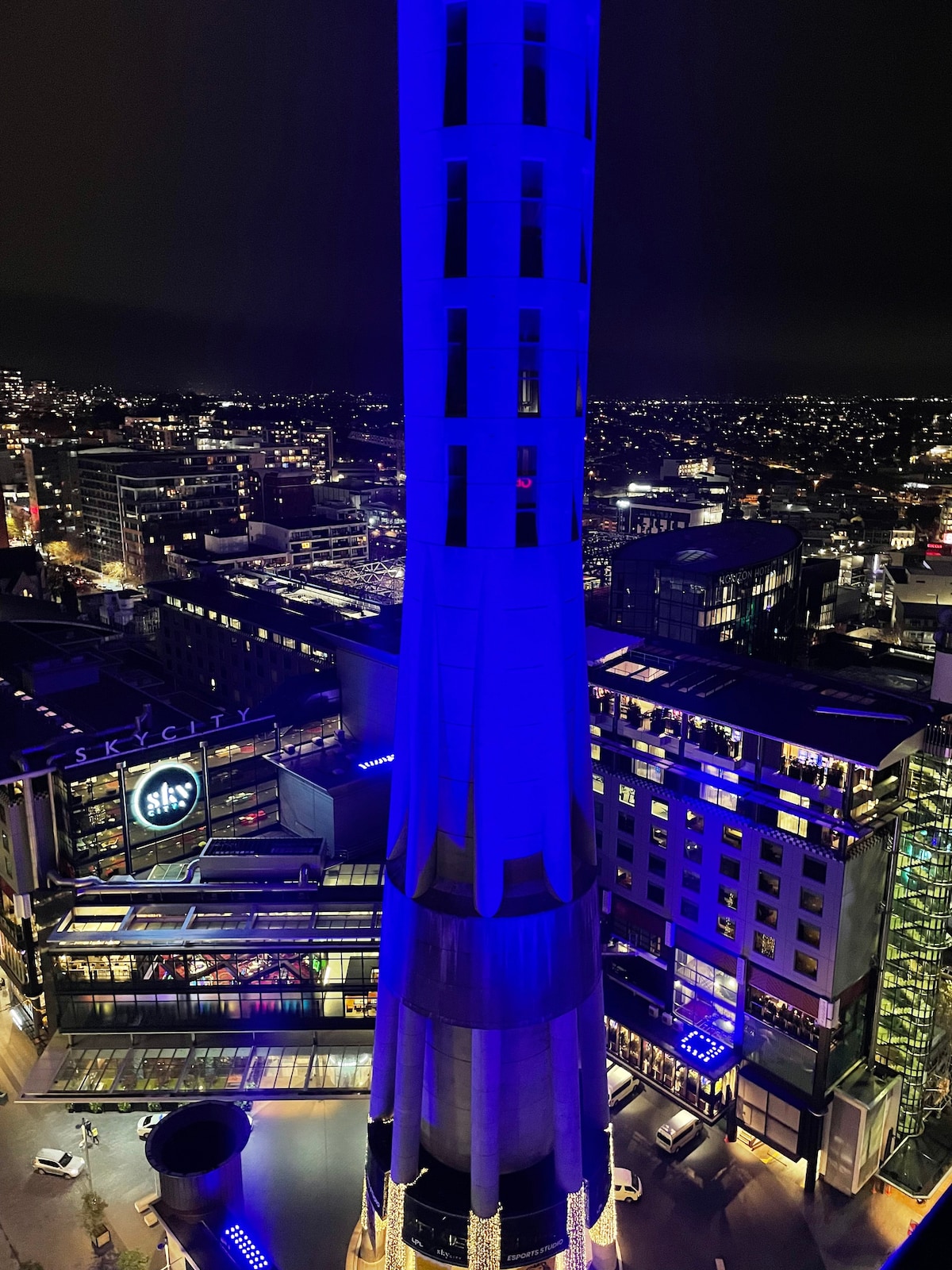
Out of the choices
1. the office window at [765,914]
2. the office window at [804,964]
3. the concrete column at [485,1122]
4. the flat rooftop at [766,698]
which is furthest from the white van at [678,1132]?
the concrete column at [485,1122]

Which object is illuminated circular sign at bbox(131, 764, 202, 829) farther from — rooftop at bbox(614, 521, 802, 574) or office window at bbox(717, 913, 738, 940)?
rooftop at bbox(614, 521, 802, 574)

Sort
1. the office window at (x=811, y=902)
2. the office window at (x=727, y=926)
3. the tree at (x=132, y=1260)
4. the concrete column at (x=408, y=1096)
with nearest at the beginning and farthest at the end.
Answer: the concrete column at (x=408, y=1096) < the tree at (x=132, y=1260) < the office window at (x=811, y=902) < the office window at (x=727, y=926)

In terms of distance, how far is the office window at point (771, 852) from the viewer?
1706 inches

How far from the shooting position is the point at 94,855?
200 feet

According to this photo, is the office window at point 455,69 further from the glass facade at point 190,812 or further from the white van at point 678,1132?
the glass facade at point 190,812

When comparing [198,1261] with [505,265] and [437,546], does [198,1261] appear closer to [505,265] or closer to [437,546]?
[437,546]

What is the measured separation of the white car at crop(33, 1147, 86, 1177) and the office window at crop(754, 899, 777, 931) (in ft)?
121

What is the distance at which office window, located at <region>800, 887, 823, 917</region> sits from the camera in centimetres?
4175

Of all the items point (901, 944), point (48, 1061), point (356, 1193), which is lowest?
point (356, 1193)

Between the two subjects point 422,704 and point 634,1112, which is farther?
point 634,1112

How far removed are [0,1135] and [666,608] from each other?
70284 millimetres

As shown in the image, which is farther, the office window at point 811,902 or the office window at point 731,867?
the office window at point 731,867

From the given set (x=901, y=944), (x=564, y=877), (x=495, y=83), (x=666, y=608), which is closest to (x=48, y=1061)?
(x=564, y=877)

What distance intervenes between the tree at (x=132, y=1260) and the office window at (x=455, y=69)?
150 ft
